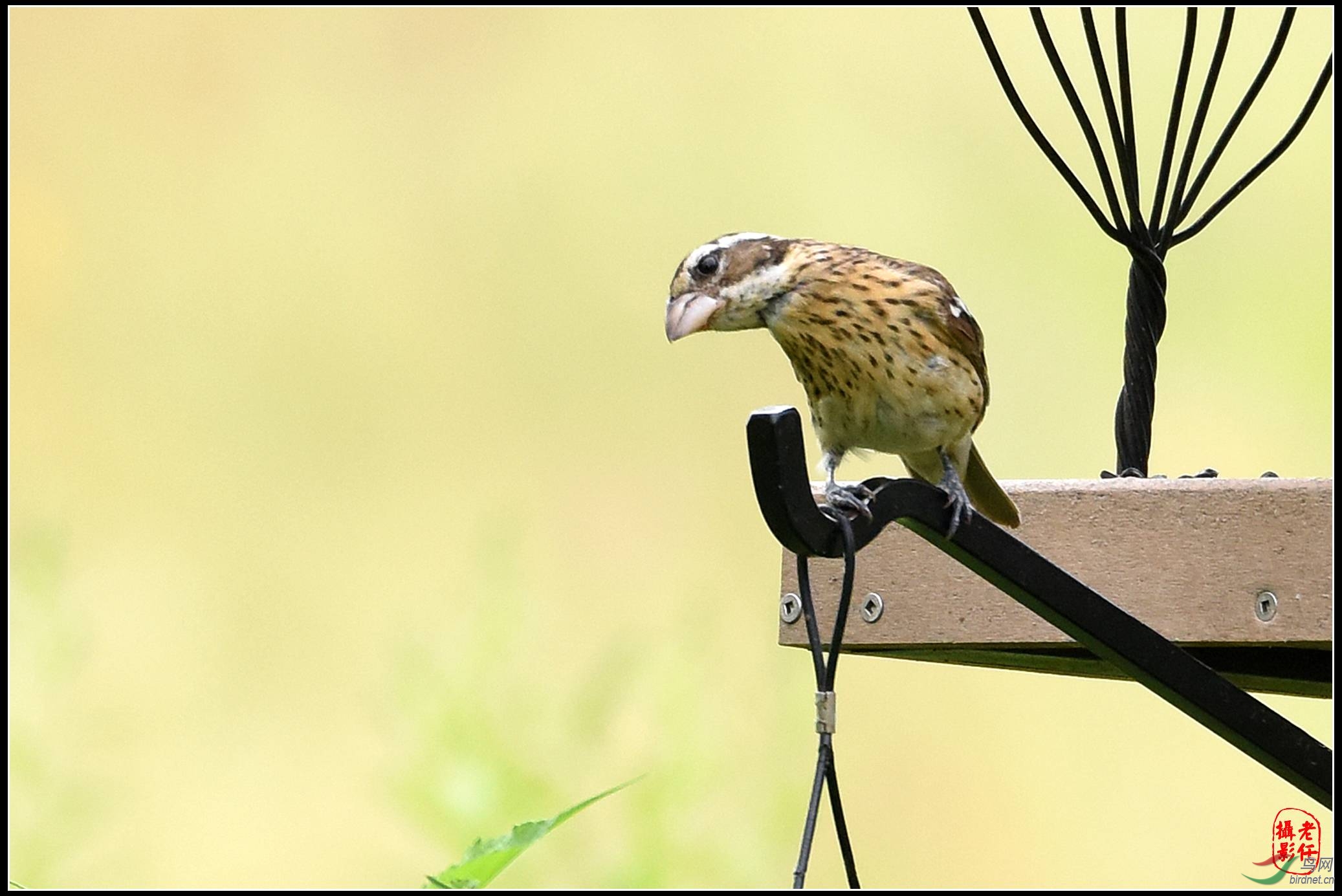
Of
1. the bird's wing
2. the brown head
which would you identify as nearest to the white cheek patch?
the brown head

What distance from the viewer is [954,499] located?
0.89 m

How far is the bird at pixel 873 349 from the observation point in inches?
45.3

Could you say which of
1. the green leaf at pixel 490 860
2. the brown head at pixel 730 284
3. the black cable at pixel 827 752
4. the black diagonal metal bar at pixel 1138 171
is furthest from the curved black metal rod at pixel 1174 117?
the green leaf at pixel 490 860

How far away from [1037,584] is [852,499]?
10 cm

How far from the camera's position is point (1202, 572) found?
108 centimetres

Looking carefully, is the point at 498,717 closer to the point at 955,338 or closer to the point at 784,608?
the point at 784,608

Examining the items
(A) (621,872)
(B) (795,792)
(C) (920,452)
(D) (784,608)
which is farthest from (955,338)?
(A) (621,872)

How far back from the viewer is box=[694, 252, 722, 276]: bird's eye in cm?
103

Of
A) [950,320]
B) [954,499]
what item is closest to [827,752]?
[954,499]

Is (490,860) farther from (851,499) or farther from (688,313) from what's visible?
(688,313)

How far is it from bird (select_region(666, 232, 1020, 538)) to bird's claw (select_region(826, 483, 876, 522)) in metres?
0.21

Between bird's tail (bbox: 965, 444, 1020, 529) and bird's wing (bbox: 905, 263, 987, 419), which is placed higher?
bird's wing (bbox: 905, 263, 987, 419)

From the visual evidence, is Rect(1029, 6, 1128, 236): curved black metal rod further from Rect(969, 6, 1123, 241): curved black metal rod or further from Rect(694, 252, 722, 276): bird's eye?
Rect(694, 252, 722, 276): bird's eye

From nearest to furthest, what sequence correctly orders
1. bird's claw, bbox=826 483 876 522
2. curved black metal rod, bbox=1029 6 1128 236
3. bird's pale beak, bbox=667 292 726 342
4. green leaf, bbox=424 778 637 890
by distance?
green leaf, bbox=424 778 637 890, bird's claw, bbox=826 483 876 522, bird's pale beak, bbox=667 292 726 342, curved black metal rod, bbox=1029 6 1128 236
